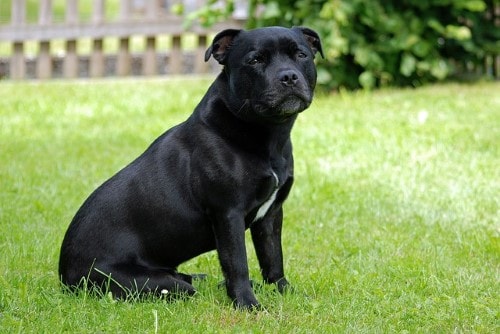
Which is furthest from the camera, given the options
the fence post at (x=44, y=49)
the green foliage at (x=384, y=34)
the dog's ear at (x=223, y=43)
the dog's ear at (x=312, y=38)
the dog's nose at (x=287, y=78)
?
the fence post at (x=44, y=49)

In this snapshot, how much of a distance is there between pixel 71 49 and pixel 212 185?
28.8ft

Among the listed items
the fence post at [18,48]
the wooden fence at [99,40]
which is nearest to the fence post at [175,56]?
the wooden fence at [99,40]

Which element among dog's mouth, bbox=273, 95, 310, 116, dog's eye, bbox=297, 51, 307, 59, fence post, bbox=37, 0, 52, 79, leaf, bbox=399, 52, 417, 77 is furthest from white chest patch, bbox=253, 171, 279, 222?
fence post, bbox=37, 0, 52, 79

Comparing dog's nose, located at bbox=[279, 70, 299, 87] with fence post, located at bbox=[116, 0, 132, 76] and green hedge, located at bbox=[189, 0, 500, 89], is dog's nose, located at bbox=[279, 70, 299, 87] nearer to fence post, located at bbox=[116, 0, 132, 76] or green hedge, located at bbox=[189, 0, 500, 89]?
green hedge, located at bbox=[189, 0, 500, 89]

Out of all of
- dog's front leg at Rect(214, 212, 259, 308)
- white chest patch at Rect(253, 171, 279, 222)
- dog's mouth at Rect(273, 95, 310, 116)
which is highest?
dog's mouth at Rect(273, 95, 310, 116)

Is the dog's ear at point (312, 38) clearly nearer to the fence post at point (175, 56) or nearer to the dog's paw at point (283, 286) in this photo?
the dog's paw at point (283, 286)

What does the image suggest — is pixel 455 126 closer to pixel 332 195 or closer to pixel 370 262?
pixel 332 195

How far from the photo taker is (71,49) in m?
12.5

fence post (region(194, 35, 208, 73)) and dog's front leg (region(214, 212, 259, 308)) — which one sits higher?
A: dog's front leg (region(214, 212, 259, 308))

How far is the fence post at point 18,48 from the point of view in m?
12.5

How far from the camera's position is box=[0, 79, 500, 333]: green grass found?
4.13m

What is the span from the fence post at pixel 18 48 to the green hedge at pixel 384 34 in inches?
125

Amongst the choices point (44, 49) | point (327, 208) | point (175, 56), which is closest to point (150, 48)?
point (175, 56)

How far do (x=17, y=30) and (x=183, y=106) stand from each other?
3.61 meters
